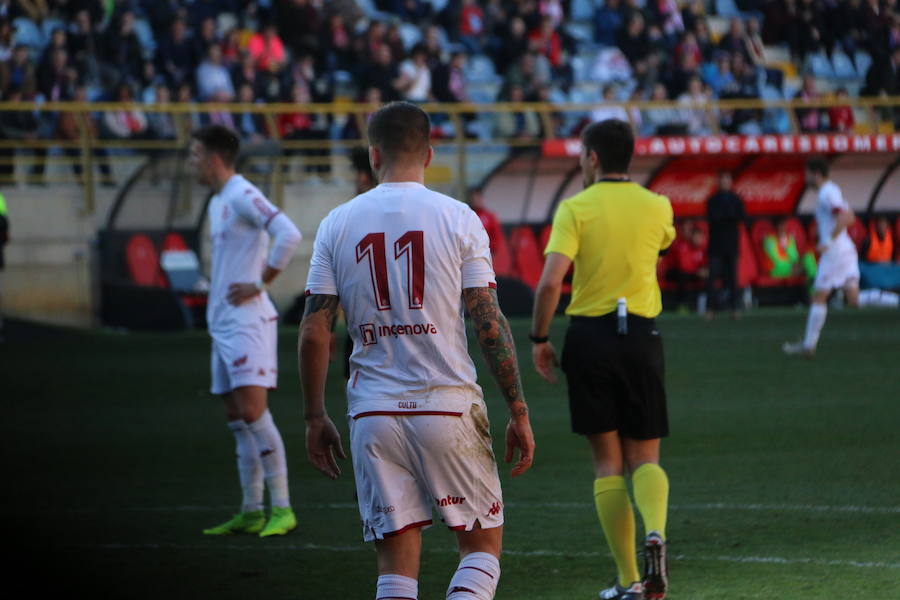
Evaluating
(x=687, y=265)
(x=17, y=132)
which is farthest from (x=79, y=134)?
(x=687, y=265)

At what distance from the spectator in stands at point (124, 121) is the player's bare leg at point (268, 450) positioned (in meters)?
13.9

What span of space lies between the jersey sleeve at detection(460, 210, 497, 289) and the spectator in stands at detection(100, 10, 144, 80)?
59.7 feet

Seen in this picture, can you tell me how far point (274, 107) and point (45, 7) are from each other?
4.10m

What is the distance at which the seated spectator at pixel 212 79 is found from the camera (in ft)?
73.2

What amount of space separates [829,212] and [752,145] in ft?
28.8

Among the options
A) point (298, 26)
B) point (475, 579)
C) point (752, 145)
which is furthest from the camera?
point (752, 145)

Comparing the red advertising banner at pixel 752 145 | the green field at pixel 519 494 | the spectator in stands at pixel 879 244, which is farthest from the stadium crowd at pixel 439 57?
the green field at pixel 519 494

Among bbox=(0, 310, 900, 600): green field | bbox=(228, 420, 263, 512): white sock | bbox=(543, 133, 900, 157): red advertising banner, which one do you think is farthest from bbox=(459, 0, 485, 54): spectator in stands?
bbox=(228, 420, 263, 512): white sock

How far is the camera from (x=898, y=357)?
1596 cm

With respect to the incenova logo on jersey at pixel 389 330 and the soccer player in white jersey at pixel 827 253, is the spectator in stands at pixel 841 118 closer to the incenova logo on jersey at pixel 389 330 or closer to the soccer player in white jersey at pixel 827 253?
the soccer player in white jersey at pixel 827 253

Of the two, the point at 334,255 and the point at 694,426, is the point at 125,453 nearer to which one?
the point at 694,426

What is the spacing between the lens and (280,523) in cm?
779

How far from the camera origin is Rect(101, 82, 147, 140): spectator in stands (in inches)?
834

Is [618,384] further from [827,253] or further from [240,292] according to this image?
[827,253]
